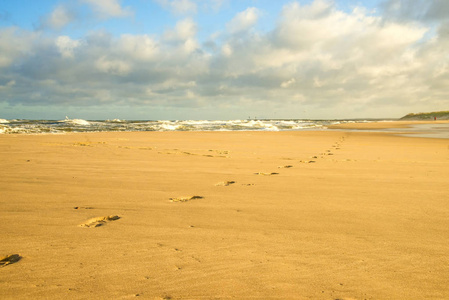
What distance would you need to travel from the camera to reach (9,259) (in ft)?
8.09

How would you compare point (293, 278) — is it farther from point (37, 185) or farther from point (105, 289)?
point (37, 185)

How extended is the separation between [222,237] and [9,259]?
67.6 inches

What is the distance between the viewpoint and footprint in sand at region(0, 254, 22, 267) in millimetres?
2395

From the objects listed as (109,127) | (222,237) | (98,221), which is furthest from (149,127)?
(222,237)

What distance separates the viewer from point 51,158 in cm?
797

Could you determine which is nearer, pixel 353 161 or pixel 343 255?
pixel 343 255

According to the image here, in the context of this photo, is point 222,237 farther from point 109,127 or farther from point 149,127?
point 149,127

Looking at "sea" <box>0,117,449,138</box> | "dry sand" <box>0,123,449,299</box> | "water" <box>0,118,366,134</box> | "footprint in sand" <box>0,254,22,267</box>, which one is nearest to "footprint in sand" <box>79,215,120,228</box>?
"dry sand" <box>0,123,449,299</box>

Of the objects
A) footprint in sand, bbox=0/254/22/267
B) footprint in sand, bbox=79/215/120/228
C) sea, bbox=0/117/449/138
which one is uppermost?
sea, bbox=0/117/449/138

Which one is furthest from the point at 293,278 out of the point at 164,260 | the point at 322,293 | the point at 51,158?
the point at 51,158

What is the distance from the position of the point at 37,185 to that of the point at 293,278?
436cm

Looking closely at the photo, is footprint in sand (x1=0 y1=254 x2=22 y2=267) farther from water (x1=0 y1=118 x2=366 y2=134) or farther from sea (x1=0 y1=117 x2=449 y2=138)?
water (x1=0 y1=118 x2=366 y2=134)

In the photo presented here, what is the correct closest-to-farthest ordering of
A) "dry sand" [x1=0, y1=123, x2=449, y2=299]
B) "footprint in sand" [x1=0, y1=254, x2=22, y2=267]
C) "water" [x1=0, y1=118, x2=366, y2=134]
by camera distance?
"dry sand" [x1=0, y1=123, x2=449, y2=299], "footprint in sand" [x1=0, y1=254, x2=22, y2=267], "water" [x1=0, y1=118, x2=366, y2=134]

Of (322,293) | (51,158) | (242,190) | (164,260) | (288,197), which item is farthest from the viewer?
(51,158)
